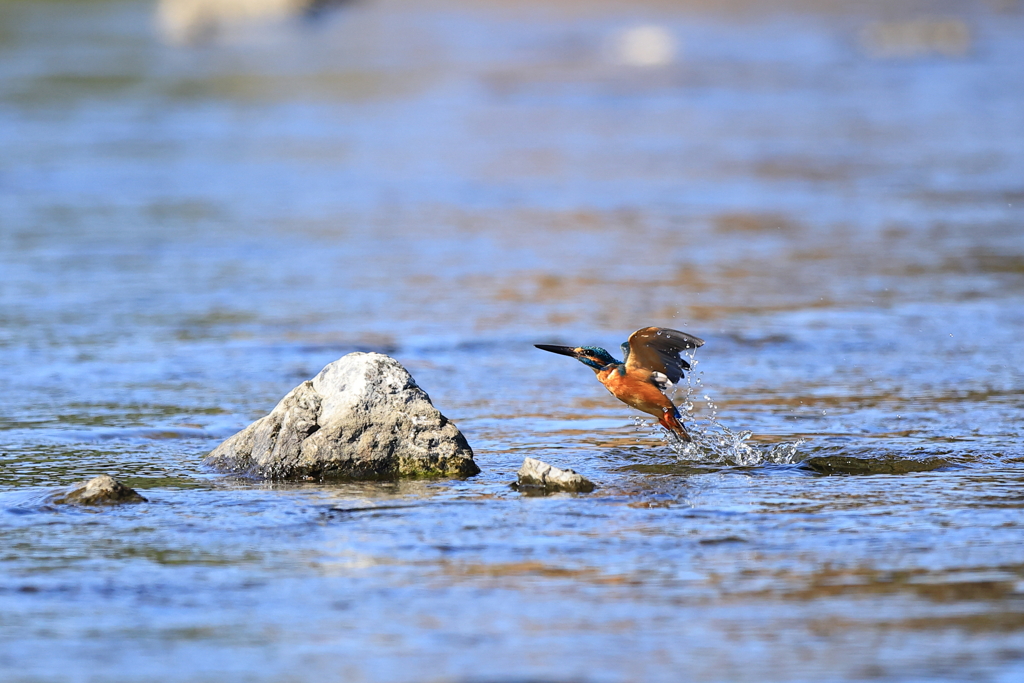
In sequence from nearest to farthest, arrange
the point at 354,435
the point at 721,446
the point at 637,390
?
the point at 354,435, the point at 637,390, the point at 721,446

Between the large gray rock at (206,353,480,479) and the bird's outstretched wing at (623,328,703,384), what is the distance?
809mm

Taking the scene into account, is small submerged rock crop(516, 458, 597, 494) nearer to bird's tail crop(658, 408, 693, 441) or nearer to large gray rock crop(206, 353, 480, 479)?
large gray rock crop(206, 353, 480, 479)

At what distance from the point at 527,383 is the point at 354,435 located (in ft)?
6.91

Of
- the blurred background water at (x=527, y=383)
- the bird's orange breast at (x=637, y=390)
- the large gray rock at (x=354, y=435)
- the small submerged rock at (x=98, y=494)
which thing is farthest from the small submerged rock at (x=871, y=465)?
the small submerged rock at (x=98, y=494)

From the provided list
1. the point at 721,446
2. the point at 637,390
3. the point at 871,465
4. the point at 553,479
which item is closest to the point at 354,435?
the point at 553,479

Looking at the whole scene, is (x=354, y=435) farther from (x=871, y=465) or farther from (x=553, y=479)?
(x=871, y=465)

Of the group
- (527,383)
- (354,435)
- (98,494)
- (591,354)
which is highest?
(591,354)

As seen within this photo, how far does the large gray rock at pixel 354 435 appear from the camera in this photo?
6273mm

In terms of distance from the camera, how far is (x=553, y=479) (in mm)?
5961

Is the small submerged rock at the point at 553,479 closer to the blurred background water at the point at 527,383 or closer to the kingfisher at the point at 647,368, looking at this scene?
the blurred background water at the point at 527,383

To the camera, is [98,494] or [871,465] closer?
[98,494]

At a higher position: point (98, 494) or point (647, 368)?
point (647, 368)

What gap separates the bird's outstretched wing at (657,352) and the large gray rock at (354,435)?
2.65 feet

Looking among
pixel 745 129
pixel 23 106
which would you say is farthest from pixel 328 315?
pixel 23 106
